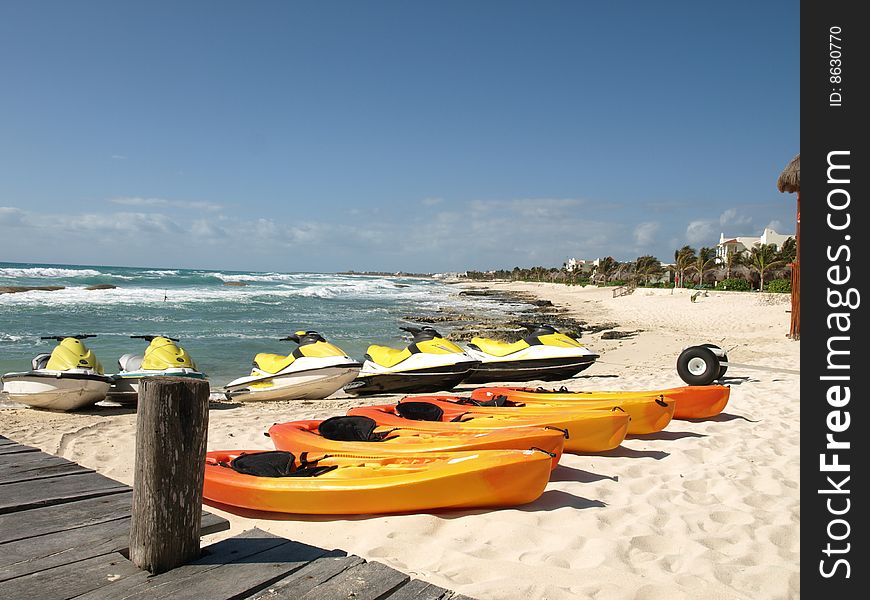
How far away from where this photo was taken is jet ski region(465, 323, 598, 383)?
34.2 feet

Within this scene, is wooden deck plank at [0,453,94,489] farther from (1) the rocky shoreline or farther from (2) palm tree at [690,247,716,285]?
(2) palm tree at [690,247,716,285]

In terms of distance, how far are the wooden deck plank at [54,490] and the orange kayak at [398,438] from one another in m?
1.74

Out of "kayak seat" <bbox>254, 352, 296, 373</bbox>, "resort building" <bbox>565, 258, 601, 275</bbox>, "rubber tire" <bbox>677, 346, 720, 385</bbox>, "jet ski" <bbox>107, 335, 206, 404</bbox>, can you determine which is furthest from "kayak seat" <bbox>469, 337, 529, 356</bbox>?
"resort building" <bbox>565, 258, 601, 275</bbox>

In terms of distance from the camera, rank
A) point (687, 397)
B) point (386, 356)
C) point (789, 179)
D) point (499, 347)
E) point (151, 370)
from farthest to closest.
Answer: point (789, 179) → point (499, 347) → point (386, 356) → point (151, 370) → point (687, 397)

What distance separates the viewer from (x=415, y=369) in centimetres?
Answer: 969

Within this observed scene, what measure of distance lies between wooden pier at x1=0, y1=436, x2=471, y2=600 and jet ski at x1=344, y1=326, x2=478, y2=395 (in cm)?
661

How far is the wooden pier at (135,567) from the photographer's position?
2.35 m

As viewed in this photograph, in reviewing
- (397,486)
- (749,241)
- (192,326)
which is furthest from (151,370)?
(749,241)

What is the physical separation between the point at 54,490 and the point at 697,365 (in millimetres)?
8369

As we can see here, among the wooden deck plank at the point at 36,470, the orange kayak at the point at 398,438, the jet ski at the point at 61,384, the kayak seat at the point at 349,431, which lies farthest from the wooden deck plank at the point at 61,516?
the jet ski at the point at 61,384

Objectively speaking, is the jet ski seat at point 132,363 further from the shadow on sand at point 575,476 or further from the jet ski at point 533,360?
the shadow on sand at point 575,476

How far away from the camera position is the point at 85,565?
2510 mm

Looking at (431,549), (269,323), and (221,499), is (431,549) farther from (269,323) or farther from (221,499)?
(269,323)

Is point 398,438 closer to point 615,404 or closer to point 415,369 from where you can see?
point 615,404
